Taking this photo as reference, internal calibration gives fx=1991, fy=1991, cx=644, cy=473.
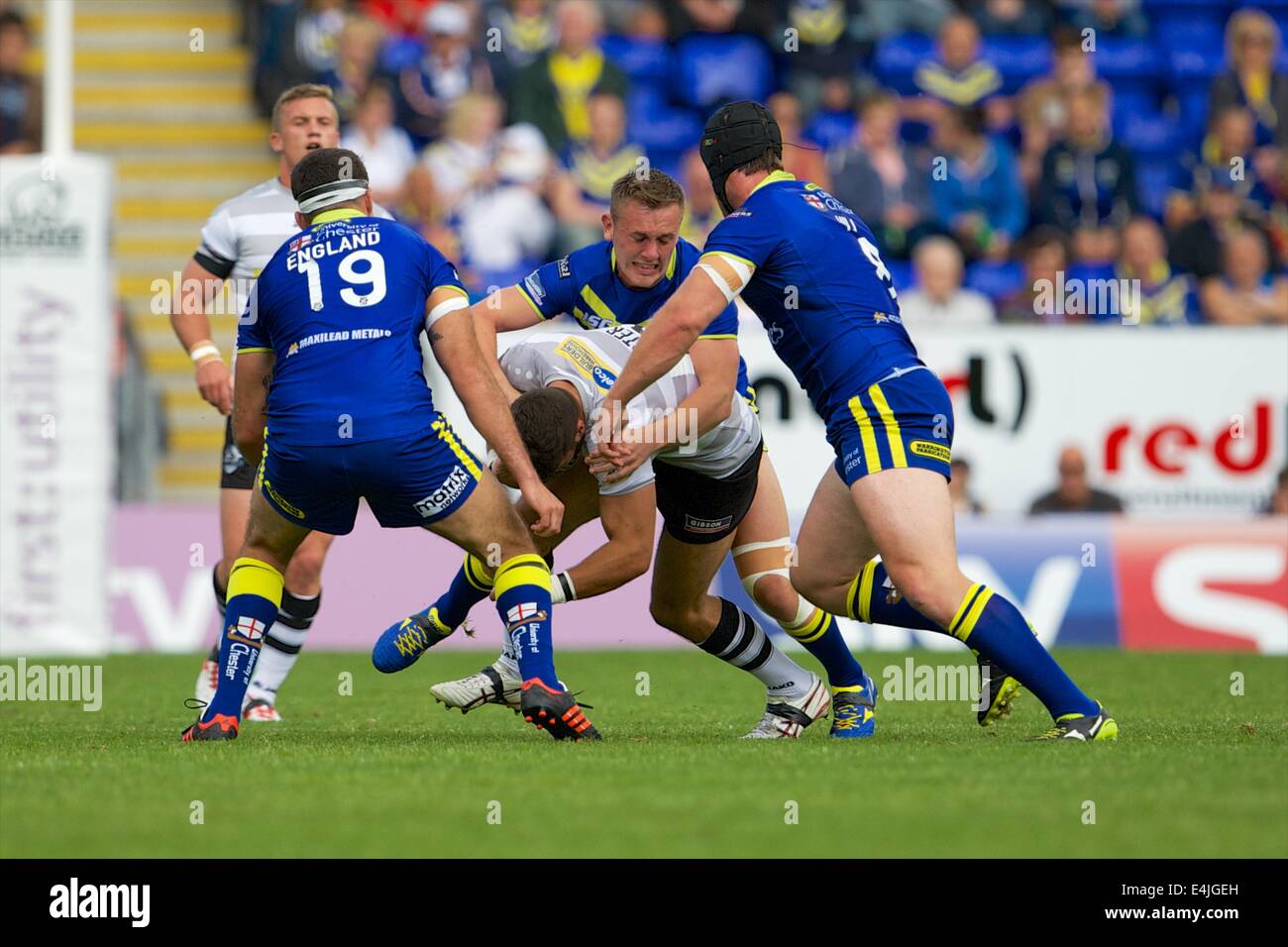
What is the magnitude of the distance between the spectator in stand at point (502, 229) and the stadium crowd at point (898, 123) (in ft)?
0.06

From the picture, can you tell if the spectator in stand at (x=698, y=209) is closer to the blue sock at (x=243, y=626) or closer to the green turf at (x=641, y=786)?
the green turf at (x=641, y=786)

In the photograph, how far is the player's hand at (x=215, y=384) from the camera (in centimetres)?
898

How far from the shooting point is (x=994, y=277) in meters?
16.2

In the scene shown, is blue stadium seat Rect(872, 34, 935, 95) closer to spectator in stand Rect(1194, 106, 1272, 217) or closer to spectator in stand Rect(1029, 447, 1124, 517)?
spectator in stand Rect(1194, 106, 1272, 217)

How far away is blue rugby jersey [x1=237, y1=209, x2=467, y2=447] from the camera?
711 cm

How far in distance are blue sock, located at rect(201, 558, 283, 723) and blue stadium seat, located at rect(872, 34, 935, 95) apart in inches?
462

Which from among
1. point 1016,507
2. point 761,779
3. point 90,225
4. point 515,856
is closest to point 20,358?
point 90,225

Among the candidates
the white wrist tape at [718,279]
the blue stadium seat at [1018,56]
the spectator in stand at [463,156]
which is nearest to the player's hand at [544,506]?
the white wrist tape at [718,279]

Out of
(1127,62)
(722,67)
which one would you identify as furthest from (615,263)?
(1127,62)

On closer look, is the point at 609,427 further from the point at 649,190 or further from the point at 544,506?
the point at 649,190

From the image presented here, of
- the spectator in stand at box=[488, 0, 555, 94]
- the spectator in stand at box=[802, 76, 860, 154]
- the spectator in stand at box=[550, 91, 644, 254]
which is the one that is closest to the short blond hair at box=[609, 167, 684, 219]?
the spectator in stand at box=[550, 91, 644, 254]

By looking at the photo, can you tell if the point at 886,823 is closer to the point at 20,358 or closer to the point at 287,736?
the point at 287,736

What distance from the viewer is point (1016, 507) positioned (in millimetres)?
14180
